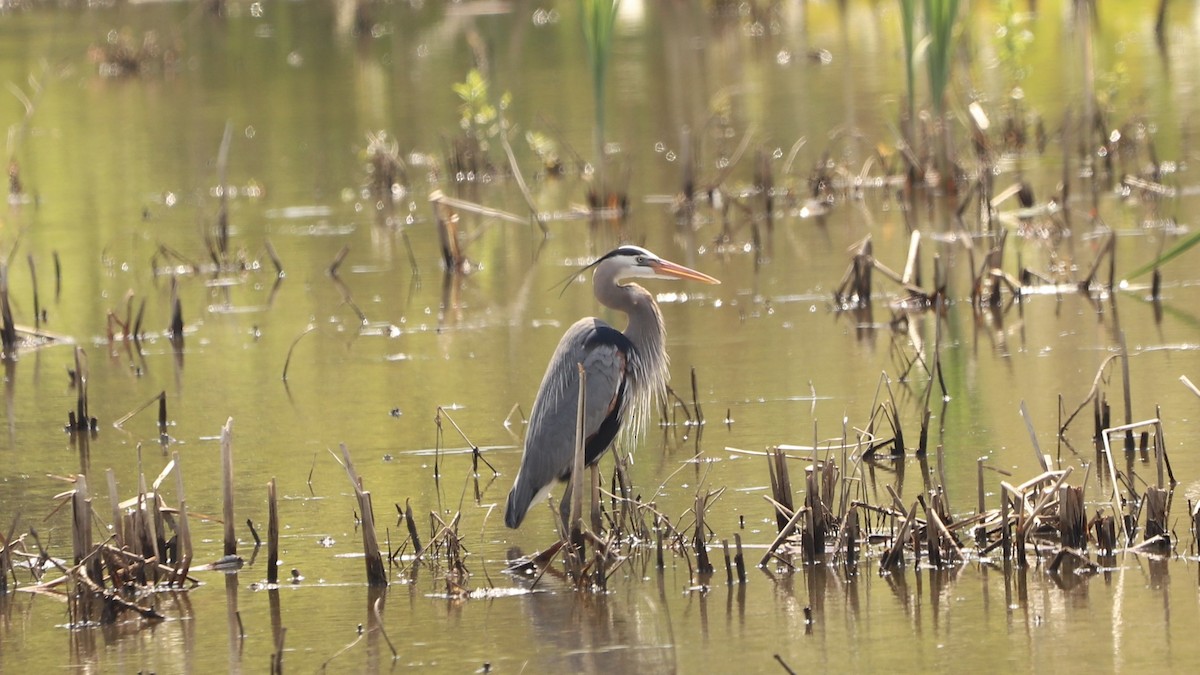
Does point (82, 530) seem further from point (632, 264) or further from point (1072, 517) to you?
point (1072, 517)

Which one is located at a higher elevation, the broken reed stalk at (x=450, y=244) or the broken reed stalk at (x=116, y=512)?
the broken reed stalk at (x=450, y=244)

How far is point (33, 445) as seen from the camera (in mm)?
9016

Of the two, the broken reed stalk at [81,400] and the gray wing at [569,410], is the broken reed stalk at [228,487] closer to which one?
the gray wing at [569,410]

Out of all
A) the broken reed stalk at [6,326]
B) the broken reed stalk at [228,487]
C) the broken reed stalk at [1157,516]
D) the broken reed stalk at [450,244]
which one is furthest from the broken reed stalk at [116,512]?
the broken reed stalk at [450,244]

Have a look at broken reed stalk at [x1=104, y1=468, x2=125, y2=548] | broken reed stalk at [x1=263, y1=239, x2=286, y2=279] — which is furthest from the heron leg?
broken reed stalk at [x1=263, y1=239, x2=286, y2=279]

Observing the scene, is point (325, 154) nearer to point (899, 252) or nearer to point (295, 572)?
point (899, 252)

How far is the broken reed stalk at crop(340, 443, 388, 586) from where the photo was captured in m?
6.13

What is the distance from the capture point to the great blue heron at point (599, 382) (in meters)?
6.91

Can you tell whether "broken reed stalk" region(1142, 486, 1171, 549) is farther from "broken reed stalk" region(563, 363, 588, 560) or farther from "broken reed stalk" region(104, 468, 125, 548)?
"broken reed stalk" region(104, 468, 125, 548)

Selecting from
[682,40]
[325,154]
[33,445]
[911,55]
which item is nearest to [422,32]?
[682,40]

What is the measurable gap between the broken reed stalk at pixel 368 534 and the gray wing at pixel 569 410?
63 cm

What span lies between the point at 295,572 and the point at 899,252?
6.82 metres

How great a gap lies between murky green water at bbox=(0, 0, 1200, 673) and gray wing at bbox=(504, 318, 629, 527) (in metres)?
0.28

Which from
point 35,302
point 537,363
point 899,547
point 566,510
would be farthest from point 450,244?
point 899,547
